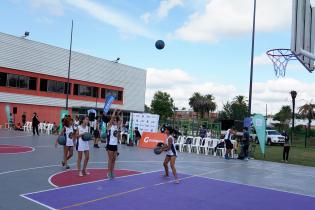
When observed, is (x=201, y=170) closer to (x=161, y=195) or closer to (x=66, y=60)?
(x=161, y=195)

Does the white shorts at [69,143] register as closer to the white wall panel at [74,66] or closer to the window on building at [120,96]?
the white wall panel at [74,66]

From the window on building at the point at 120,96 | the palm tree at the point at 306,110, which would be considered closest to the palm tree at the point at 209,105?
the palm tree at the point at 306,110

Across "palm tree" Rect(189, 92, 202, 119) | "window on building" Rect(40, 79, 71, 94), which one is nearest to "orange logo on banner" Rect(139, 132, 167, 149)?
"window on building" Rect(40, 79, 71, 94)

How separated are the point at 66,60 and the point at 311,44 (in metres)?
45.2

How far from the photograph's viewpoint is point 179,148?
2556 centimetres

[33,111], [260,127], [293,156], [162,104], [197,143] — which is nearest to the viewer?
[260,127]

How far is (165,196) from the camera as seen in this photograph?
→ 10047mm

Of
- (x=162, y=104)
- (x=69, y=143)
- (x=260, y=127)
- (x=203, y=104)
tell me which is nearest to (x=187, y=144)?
(x=260, y=127)

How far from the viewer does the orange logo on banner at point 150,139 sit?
26.8 metres

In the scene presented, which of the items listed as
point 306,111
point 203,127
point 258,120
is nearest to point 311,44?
point 258,120

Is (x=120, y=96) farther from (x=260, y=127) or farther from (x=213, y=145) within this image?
(x=260, y=127)

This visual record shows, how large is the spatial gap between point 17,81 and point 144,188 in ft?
121

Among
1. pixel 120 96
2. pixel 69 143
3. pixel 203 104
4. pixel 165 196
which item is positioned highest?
pixel 203 104

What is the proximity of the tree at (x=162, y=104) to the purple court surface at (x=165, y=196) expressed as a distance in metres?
77.4
